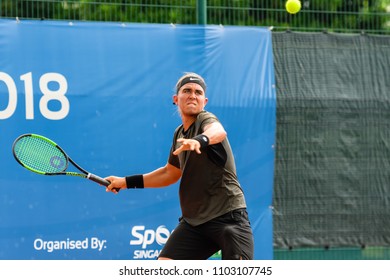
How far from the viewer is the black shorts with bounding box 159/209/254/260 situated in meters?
5.95

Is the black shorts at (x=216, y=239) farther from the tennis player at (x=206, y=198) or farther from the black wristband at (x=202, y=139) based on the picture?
the black wristband at (x=202, y=139)

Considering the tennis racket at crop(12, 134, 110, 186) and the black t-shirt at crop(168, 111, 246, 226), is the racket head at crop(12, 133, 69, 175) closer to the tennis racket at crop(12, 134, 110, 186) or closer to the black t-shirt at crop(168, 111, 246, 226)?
the tennis racket at crop(12, 134, 110, 186)

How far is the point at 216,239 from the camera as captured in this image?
6051mm

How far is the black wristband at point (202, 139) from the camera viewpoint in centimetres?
559

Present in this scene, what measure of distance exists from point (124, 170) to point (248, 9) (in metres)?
2.21

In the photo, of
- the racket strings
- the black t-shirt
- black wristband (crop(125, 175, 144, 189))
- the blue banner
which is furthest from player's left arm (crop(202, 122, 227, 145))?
the blue banner

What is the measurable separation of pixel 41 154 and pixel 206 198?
1326mm

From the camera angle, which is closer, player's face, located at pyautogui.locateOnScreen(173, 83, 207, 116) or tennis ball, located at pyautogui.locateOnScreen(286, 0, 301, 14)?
player's face, located at pyautogui.locateOnScreen(173, 83, 207, 116)

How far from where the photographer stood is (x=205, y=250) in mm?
6188

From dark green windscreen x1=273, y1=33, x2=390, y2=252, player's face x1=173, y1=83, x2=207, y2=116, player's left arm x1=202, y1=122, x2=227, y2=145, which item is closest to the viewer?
player's left arm x1=202, y1=122, x2=227, y2=145

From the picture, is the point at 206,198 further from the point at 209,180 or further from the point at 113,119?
the point at 113,119

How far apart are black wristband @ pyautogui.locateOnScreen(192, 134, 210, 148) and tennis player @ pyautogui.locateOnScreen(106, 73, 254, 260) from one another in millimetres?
237
